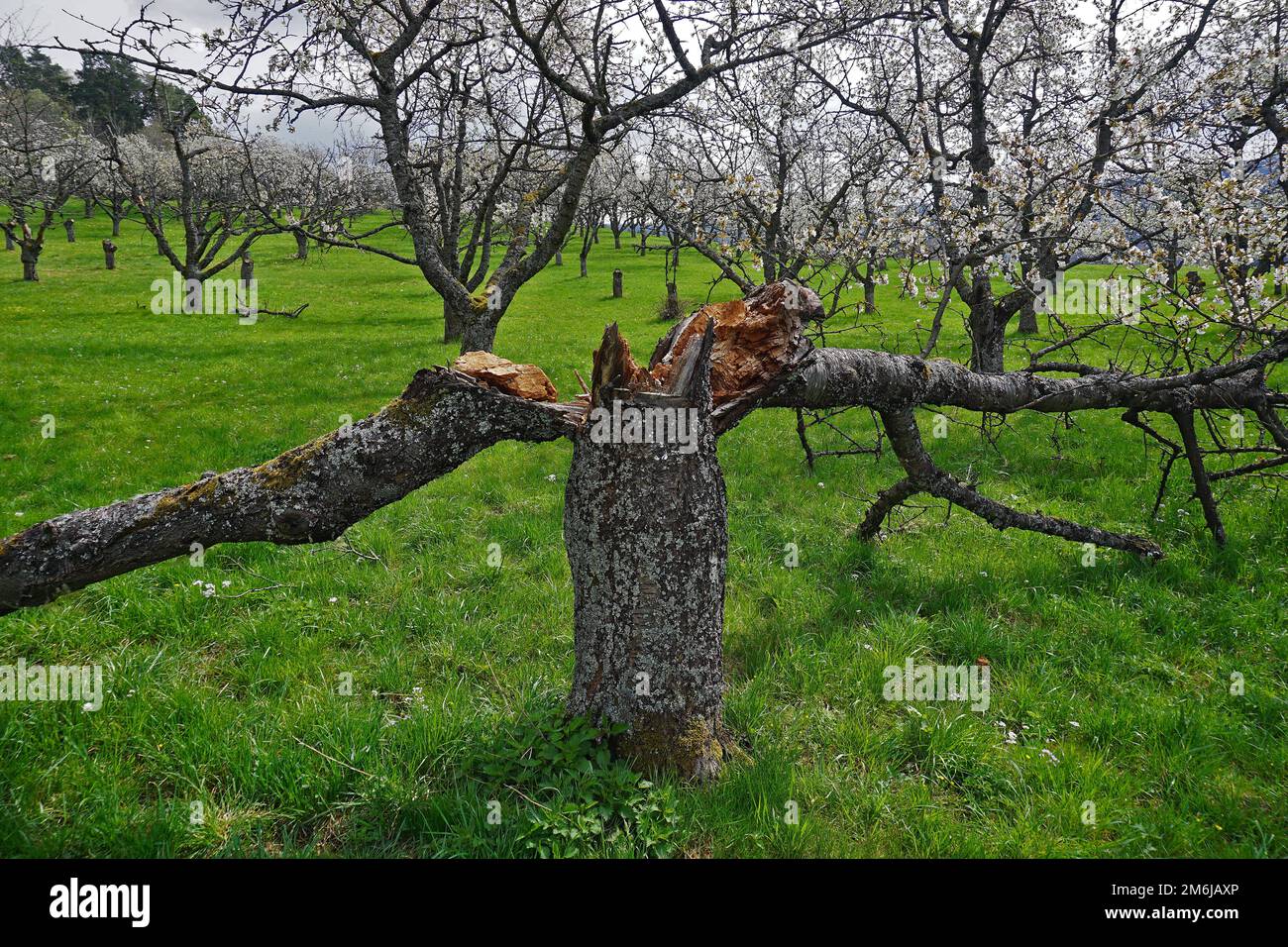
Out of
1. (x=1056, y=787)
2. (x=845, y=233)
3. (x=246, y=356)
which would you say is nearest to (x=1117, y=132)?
(x=845, y=233)

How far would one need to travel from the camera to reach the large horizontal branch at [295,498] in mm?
2713

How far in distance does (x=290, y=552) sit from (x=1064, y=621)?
6.40 m

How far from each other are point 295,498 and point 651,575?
160cm

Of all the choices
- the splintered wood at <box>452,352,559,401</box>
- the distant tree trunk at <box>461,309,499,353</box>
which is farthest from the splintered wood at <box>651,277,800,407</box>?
the distant tree trunk at <box>461,309,499,353</box>

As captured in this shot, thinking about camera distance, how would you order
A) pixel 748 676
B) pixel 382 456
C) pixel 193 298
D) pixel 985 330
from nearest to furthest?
pixel 382 456, pixel 748 676, pixel 985 330, pixel 193 298

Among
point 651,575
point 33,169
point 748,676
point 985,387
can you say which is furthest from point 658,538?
point 33,169

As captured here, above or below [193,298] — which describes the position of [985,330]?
below

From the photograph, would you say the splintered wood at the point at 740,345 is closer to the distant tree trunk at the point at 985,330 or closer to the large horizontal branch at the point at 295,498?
the large horizontal branch at the point at 295,498

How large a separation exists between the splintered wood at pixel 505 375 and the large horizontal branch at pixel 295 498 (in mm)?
71

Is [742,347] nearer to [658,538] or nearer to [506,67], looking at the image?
[658,538]

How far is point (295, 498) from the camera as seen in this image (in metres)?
2.76

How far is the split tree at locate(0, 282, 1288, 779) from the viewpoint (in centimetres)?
274

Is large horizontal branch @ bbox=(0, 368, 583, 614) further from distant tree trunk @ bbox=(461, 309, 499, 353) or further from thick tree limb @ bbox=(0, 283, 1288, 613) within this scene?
distant tree trunk @ bbox=(461, 309, 499, 353)
